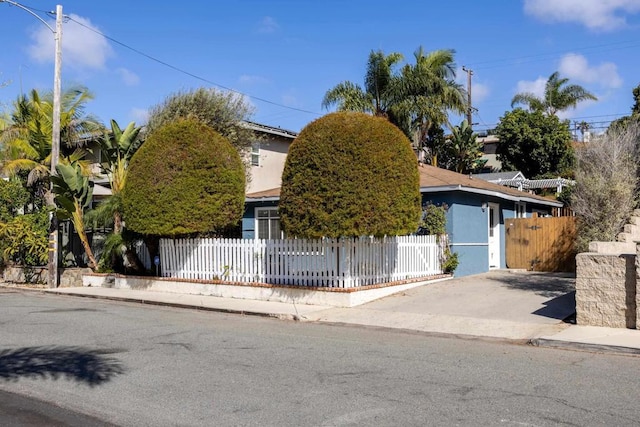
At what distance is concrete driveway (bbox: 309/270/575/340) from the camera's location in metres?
11.3

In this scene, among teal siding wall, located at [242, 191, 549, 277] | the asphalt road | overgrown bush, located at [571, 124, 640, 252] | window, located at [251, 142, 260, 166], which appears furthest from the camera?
window, located at [251, 142, 260, 166]

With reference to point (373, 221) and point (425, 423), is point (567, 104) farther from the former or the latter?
point (425, 423)

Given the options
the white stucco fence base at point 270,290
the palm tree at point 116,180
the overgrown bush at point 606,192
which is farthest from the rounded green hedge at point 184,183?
the overgrown bush at point 606,192

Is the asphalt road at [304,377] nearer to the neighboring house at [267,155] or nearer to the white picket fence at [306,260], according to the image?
the white picket fence at [306,260]

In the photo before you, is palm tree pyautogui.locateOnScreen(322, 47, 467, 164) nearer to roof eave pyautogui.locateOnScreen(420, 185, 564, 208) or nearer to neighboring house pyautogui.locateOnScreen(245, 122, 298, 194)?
neighboring house pyautogui.locateOnScreen(245, 122, 298, 194)

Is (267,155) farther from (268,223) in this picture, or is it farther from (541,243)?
(541,243)

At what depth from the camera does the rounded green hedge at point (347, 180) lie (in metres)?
13.5

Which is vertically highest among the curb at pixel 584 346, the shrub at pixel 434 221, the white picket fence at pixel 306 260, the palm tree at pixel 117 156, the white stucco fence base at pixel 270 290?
the palm tree at pixel 117 156

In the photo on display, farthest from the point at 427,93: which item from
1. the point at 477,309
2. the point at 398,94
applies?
the point at 477,309

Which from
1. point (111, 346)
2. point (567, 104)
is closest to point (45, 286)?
point (111, 346)

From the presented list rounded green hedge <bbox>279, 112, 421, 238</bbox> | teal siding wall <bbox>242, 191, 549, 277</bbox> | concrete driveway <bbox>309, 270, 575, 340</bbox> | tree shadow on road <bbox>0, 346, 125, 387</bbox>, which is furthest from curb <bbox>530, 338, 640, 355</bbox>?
teal siding wall <bbox>242, 191, 549, 277</bbox>

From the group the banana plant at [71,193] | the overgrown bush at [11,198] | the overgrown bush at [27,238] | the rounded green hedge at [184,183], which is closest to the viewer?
the rounded green hedge at [184,183]

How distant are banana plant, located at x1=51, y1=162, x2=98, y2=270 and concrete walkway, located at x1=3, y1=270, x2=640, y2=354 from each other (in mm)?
2431

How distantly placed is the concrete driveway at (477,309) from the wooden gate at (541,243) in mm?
2403
